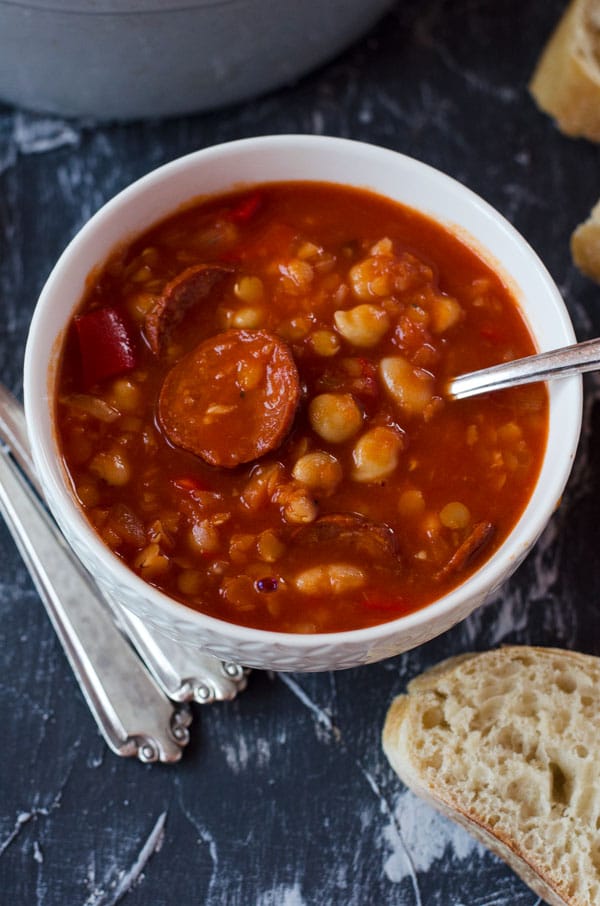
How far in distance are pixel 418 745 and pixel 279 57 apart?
6.74ft

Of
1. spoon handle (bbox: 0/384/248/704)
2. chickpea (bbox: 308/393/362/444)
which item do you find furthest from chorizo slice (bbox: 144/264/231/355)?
spoon handle (bbox: 0/384/248/704)

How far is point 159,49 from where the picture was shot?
3.18m

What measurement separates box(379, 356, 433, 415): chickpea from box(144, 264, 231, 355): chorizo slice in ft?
1.55

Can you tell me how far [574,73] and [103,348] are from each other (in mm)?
1773

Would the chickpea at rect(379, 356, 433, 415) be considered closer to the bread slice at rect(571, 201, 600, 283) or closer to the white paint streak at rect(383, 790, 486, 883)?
the bread slice at rect(571, 201, 600, 283)

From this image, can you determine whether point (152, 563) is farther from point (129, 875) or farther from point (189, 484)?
point (129, 875)

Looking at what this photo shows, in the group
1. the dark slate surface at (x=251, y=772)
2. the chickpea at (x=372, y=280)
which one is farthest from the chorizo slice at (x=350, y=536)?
the dark slate surface at (x=251, y=772)

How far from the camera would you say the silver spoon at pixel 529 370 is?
2.53 m

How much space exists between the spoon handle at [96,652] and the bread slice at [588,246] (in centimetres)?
173

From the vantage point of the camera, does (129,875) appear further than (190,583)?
Yes

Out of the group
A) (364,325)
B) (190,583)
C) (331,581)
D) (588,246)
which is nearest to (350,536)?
(331,581)

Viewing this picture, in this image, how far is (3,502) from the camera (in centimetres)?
306

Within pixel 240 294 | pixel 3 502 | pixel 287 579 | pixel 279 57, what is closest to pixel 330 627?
pixel 287 579

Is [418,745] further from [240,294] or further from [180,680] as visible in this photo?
[240,294]
